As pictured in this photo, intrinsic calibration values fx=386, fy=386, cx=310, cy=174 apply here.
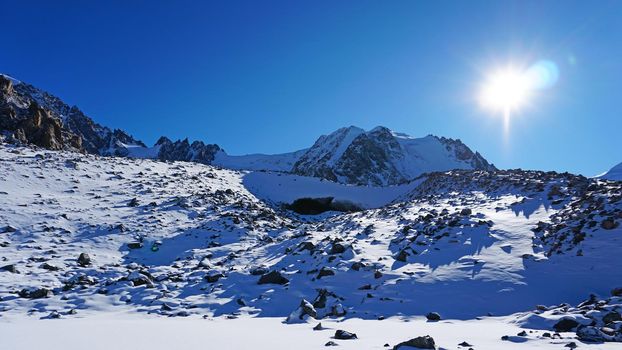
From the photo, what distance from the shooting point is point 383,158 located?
142 meters

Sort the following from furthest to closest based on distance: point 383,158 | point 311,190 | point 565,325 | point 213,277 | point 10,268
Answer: point 383,158
point 311,190
point 213,277
point 10,268
point 565,325

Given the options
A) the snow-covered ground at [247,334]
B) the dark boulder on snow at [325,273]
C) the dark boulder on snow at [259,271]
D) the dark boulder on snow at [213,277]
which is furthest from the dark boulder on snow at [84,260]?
the dark boulder on snow at [325,273]

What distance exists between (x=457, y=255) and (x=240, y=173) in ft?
108

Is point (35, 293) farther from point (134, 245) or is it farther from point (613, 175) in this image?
point (613, 175)

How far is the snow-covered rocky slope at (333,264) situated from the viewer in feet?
30.9

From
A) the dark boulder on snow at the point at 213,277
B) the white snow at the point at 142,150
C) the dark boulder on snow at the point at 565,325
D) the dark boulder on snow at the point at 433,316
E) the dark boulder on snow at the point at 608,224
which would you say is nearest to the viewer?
the dark boulder on snow at the point at 565,325

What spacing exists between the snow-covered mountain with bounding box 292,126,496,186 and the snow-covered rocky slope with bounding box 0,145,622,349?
320ft

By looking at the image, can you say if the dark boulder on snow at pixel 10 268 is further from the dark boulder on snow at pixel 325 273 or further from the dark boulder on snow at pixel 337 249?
the dark boulder on snow at pixel 337 249

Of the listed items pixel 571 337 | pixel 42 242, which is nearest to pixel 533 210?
pixel 571 337

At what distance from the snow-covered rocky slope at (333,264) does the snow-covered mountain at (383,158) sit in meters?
97.6

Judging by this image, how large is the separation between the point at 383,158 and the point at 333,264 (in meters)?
130

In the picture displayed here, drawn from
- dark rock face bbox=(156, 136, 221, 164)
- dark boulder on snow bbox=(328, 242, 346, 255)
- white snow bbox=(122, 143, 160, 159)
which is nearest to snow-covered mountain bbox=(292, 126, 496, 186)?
dark rock face bbox=(156, 136, 221, 164)

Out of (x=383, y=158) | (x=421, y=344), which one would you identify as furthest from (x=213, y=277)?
(x=383, y=158)

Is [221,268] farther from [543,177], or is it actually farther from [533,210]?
[543,177]
